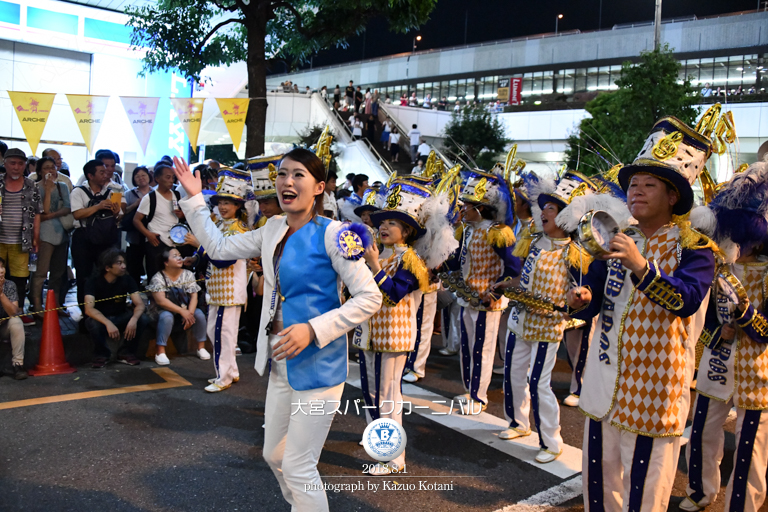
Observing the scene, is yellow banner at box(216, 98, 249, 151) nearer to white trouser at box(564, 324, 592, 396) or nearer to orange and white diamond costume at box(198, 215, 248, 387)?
orange and white diamond costume at box(198, 215, 248, 387)

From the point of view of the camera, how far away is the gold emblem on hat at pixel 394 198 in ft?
15.3

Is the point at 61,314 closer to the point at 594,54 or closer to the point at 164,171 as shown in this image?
the point at 164,171

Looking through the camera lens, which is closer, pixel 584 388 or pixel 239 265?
pixel 584 388

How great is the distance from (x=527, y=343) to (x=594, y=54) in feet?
111

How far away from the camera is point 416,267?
438cm

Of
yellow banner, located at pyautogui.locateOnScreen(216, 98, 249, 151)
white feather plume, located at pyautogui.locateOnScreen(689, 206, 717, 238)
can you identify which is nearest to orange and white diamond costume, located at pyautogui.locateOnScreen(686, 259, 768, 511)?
white feather plume, located at pyautogui.locateOnScreen(689, 206, 717, 238)

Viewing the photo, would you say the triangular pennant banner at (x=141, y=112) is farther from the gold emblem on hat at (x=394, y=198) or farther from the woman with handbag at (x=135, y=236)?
the gold emblem on hat at (x=394, y=198)

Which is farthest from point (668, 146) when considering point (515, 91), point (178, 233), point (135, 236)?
point (515, 91)

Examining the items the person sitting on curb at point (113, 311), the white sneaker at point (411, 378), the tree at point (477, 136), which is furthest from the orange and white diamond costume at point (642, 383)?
the tree at point (477, 136)

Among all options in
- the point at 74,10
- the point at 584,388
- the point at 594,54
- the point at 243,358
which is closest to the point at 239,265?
the point at 243,358

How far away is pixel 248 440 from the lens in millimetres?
4734

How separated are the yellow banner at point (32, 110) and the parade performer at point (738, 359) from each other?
1033cm

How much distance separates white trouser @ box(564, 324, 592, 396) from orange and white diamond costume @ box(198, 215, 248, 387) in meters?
3.47

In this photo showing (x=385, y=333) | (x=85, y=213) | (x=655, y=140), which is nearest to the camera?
(x=655, y=140)
